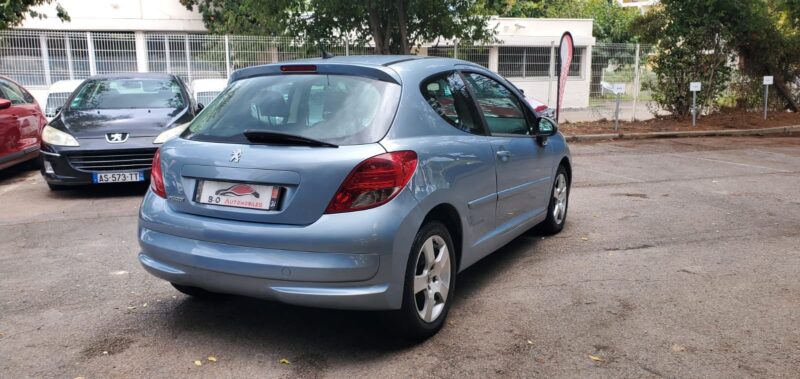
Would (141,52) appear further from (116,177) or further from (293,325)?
(293,325)

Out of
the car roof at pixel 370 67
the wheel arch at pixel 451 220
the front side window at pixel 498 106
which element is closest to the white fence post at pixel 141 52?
the front side window at pixel 498 106

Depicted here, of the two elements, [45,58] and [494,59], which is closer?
[45,58]

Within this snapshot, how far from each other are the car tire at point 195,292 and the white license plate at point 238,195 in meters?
Result: 0.88

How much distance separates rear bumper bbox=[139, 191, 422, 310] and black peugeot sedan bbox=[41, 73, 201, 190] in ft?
15.0

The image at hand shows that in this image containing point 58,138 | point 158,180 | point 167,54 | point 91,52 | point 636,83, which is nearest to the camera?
point 158,180

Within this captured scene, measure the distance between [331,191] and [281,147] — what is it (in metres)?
0.40

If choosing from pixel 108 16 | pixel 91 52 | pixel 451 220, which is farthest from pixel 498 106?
pixel 108 16

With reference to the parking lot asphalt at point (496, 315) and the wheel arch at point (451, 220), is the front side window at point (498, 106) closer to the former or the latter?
the wheel arch at point (451, 220)

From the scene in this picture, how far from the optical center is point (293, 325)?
13.3 ft

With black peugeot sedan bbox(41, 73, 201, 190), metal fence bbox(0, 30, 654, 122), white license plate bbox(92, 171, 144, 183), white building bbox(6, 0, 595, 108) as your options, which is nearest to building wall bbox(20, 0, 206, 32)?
white building bbox(6, 0, 595, 108)

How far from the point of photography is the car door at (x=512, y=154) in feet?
15.5

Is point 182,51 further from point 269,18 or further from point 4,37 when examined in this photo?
point 4,37

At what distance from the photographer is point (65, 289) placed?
4730mm

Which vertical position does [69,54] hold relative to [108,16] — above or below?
below
